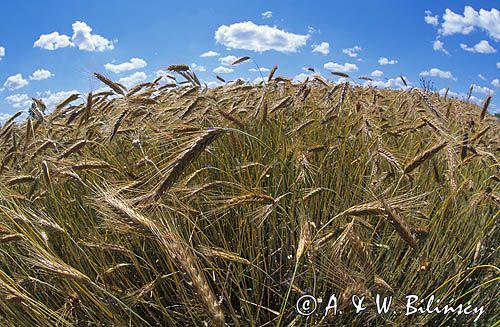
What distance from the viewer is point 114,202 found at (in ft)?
5.37

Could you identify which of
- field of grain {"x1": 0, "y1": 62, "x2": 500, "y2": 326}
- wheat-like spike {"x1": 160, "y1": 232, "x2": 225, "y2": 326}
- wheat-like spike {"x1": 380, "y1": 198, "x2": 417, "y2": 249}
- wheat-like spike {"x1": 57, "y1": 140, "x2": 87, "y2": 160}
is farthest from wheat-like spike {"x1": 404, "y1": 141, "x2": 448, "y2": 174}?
wheat-like spike {"x1": 57, "y1": 140, "x2": 87, "y2": 160}

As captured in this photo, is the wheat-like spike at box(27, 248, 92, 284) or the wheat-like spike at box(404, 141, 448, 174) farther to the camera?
the wheat-like spike at box(404, 141, 448, 174)

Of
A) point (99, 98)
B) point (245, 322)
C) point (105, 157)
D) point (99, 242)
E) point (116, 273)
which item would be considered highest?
point (99, 98)

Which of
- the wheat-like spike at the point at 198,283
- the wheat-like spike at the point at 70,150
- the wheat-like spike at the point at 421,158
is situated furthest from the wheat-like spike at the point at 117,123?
the wheat-like spike at the point at 421,158

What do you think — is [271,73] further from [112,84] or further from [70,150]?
[70,150]

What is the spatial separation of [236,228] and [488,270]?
4.57 feet

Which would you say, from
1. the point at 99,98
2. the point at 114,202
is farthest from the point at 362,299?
the point at 99,98

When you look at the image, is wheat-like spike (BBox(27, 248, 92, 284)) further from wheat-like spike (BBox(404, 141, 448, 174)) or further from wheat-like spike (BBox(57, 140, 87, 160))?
wheat-like spike (BBox(404, 141, 448, 174))

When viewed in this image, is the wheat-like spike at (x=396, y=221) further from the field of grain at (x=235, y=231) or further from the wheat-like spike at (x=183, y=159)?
the wheat-like spike at (x=183, y=159)

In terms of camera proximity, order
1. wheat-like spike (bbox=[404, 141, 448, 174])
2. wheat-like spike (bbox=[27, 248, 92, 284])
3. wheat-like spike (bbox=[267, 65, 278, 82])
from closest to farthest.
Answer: wheat-like spike (bbox=[27, 248, 92, 284]) < wheat-like spike (bbox=[404, 141, 448, 174]) < wheat-like spike (bbox=[267, 65, 278, 82])

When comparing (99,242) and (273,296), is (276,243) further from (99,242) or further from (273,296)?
(99,242)

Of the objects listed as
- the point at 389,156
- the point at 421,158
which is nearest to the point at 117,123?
the point at 389,156

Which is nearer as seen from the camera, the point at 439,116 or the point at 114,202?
the point at 114,202

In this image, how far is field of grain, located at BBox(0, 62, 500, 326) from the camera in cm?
177
